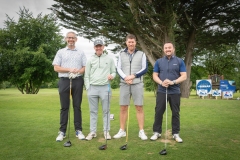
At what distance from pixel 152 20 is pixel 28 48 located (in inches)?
712

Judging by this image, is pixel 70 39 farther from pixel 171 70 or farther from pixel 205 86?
pixel 205 86

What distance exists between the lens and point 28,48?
26609 mm

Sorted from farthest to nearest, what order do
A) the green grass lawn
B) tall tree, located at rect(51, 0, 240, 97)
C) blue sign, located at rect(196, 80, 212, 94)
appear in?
blue sign, located at rect(196, 80, 212, 94) → tall tree, located at rect(51, 0, 240, 97) → the green grass lawn

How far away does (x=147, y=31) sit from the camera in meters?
13.4

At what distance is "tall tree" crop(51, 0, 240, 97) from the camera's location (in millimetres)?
11938

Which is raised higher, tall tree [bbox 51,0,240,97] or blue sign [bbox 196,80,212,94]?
tall tree [bbox 51,0,240,97]

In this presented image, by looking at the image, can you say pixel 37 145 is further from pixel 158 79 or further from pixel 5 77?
pixel 5 77

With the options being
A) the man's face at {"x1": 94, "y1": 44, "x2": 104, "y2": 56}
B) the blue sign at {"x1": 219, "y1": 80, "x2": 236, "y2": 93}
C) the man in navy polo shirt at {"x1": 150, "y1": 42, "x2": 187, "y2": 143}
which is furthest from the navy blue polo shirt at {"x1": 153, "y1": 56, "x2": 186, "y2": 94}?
the blue sign at {"x1": 219, "y1": 80, "x2": 236, "y2": 93}

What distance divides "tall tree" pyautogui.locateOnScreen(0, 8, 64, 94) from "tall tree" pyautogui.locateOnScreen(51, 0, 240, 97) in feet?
44.5

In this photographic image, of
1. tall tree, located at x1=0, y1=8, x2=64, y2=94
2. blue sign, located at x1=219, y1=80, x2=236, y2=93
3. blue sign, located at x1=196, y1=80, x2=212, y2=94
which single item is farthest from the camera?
tall tree, located at x1=0, y1=8, x2=64, y2=94

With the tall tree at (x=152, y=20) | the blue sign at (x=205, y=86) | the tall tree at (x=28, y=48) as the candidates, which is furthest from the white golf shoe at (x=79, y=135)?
the tall tree at (x=28, y=48)

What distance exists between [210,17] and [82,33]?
7229 mm

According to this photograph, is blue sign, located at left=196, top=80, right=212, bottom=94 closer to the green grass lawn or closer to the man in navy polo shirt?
the green grass lawn

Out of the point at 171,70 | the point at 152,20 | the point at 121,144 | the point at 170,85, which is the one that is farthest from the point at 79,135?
the point at 152,20
